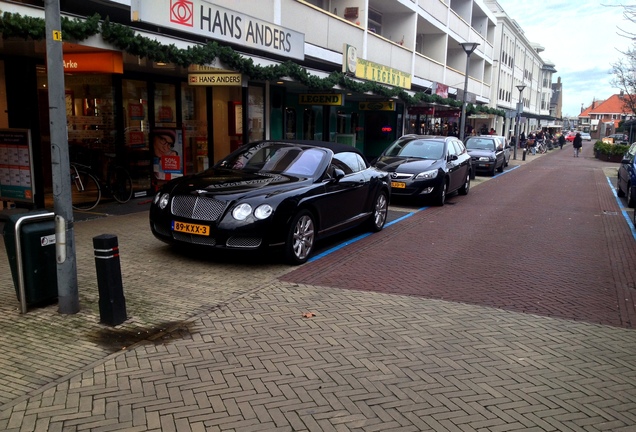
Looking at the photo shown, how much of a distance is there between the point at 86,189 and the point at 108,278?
6.61 metres

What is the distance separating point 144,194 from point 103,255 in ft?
26.8

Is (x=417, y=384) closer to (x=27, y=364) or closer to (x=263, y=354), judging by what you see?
(x=263, y=354)

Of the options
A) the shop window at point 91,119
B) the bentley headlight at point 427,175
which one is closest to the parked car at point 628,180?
the bentley headlight at point 427,175

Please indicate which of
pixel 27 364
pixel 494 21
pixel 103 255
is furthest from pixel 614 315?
pixel 494 21

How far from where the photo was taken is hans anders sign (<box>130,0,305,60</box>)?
30.8 ft

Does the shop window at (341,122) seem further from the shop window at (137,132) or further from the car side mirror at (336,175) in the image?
the car side mirror at (336,175)

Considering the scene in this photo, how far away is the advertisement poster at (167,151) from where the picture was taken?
12.7 meters

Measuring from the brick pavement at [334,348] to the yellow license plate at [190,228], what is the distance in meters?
0.50

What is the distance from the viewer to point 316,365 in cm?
436

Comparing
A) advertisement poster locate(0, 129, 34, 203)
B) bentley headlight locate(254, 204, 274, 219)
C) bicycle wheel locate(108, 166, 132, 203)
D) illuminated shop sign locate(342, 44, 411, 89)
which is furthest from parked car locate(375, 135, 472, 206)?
advertisement poster locate(0, 129, 34, 203)

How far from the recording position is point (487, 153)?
24.4 m

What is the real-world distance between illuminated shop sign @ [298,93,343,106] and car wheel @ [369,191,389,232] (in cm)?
729

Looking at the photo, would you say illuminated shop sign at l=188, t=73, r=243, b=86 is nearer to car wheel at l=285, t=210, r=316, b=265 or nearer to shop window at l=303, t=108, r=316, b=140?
car wheel at l=285, t=210, r=316, b=265

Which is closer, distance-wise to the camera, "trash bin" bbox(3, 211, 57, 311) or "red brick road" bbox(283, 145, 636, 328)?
"trash bin" bbox(3, 211, 57, 311)
